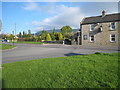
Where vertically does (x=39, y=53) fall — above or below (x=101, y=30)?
below

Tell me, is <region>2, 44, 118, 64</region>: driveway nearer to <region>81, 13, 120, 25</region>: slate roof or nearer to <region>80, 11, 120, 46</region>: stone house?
<region>80, 11, 120, 46</region>: stone house

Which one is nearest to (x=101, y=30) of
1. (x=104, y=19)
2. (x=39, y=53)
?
(x=104, y=19)

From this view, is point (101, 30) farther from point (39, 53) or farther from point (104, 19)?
point (39, 53)

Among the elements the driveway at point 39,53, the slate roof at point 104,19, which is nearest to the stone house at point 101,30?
the slate roof at point 104,19

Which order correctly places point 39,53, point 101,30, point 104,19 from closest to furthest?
point 39,53 < point 101,30 < point 104,19

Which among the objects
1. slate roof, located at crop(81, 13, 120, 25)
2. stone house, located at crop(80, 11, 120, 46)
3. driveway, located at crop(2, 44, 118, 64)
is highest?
slate roof, located at crop(81, 13, 120, 25)

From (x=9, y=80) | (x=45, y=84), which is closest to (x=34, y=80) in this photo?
(x=45, y=84)

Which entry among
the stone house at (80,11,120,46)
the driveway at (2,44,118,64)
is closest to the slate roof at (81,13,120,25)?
the stone house at (80,11,120,46)

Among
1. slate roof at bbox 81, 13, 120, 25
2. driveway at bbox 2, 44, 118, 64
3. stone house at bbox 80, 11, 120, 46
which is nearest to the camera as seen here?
driveway at bbox 2, 44, 118, 64

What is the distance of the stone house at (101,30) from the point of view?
22859 millimetres

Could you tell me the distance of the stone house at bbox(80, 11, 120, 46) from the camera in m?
22.9

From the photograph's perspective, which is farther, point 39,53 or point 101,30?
point 101,30

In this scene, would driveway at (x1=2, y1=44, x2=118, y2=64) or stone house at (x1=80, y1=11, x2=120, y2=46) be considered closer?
driveway at (x1=2, y1=44, x2=118, y2=64)

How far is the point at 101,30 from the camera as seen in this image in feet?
79.9
